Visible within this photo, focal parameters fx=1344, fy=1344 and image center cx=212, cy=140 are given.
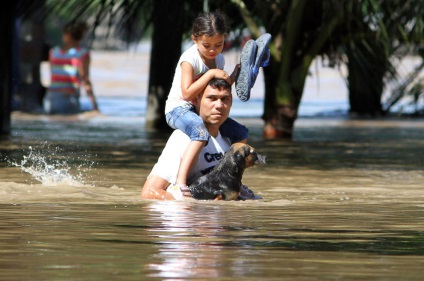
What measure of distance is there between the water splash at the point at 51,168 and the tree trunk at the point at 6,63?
294cm

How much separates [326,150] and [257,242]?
9.26m

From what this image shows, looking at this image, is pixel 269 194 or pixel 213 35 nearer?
pixel 213 35

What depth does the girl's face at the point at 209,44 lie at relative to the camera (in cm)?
926

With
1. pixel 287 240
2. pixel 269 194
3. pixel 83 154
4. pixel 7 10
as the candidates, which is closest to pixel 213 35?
pixel 269 194

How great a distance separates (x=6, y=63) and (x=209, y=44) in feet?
27.6

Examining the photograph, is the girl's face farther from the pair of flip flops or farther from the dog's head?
the dog's head

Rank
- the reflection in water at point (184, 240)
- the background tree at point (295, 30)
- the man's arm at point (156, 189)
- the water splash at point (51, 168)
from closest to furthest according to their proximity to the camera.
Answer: the reflection in water at point (184, 240) < the man's arm at point (156, 189) < the water splash at point (51, 168) < the background tree at point (295, 30)

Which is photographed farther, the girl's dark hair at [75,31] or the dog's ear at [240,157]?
the girl's dark hair at [75,31]

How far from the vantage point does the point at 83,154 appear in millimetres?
14094

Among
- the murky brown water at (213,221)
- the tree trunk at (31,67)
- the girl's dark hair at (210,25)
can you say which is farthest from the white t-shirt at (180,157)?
the tree trunk at (31,67)

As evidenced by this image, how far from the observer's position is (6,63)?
17297mm

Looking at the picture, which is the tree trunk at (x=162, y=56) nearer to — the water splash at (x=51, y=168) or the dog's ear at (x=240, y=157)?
the water splash at (x=51, y=168)

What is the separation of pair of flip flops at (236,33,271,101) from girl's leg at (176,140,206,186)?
439 mm

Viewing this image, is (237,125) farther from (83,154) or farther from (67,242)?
(83,154)
